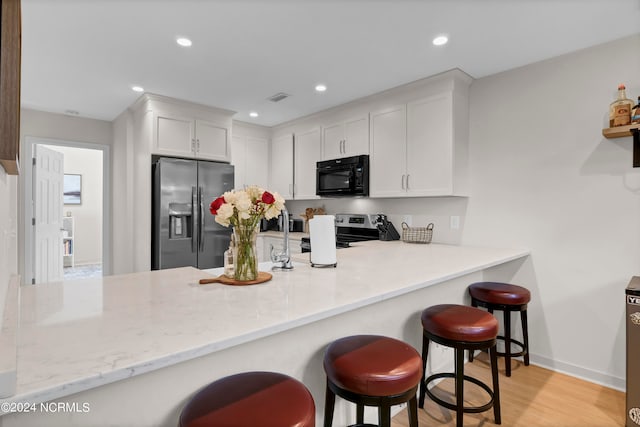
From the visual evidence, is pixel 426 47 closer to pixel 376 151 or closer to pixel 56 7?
pixel 376 151

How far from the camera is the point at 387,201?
12.3 feet

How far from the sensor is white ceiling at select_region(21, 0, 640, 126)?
1982 mm

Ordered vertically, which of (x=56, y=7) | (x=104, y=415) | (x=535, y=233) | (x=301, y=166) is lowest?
(x=104, y=415)

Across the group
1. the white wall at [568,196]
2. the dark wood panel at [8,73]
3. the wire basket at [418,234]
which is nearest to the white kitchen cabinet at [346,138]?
the wire basket at [418,234]

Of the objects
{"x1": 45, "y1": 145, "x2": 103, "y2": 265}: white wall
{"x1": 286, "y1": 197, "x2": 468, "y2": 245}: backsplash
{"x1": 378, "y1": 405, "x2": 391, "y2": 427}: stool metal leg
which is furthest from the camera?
{"x1": 45, "y1": 145, "x2": 103, "y2": 265}: white wall

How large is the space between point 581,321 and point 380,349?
2088 mm

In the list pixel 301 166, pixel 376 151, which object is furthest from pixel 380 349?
pixel 301 166

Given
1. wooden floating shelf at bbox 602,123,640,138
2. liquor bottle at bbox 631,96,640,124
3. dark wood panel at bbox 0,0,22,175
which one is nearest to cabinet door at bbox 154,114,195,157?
dark wood panel at bbox 0,0,22,175

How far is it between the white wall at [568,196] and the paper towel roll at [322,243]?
182cm

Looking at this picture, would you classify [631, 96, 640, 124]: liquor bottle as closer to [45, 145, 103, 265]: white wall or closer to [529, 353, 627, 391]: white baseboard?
[529, 353, 627, 391]: white baseboard

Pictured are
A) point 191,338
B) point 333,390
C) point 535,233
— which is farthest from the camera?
point 535,233

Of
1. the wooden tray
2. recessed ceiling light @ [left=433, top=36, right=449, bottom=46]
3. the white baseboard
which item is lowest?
the white baseboard

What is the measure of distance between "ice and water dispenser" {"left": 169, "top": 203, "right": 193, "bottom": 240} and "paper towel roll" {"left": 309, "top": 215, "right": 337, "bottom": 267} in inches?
88.9

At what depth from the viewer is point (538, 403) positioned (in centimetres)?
214
